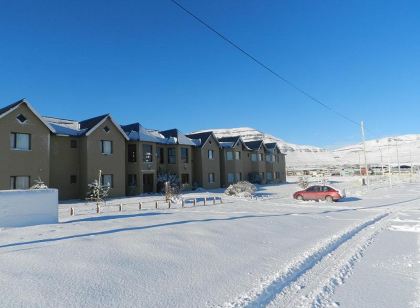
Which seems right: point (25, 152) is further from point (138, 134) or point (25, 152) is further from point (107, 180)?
point (138, 134)

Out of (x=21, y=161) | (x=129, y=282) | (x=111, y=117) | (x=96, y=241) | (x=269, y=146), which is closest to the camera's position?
(x=129, y=282)

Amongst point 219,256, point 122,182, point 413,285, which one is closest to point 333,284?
point 413,285

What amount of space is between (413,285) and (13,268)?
8.37 m

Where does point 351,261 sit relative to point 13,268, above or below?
below

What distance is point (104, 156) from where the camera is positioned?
99.6 feet

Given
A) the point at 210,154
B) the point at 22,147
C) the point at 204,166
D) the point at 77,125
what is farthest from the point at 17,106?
the point at 210,154

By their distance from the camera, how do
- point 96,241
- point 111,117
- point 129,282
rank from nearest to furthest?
point 129,282, point 96,241, point 111,117

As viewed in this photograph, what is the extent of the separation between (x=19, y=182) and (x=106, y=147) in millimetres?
8100

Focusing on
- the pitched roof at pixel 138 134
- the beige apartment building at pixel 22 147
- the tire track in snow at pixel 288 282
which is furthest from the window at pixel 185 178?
the tire track in snow at pixel 288 282

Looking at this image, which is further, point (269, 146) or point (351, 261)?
point (269, 146)

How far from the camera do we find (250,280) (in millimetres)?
7074

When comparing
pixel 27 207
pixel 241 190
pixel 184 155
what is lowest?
pixel 241 190

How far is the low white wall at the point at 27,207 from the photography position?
1251 centimetres

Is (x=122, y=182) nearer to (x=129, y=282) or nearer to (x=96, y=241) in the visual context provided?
(x=96, y=241)
